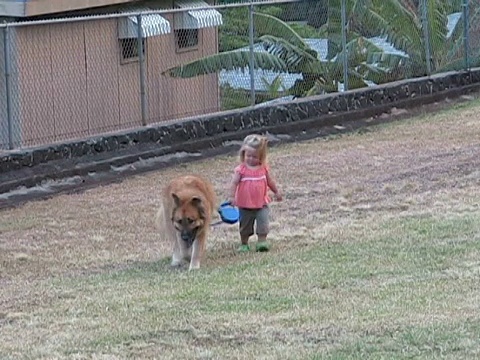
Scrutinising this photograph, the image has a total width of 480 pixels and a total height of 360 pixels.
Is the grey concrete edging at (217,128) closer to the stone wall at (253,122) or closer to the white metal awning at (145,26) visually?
the stone wall at (253,122)

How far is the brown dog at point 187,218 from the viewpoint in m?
10.2

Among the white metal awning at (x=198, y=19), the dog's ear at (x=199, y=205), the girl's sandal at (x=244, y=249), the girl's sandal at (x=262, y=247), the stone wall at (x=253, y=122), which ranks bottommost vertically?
the stone wall at (x=253, y=122)

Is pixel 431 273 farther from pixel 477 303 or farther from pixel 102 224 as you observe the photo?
pixel 102 224

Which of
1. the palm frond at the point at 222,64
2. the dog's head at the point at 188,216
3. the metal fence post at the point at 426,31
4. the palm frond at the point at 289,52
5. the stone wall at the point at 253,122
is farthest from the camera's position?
the metal fence post at the point at 426,31

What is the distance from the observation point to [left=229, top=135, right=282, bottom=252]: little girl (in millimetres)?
10656

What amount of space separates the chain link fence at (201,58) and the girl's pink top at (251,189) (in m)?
5.29

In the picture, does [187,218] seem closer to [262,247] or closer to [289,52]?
[262,247]

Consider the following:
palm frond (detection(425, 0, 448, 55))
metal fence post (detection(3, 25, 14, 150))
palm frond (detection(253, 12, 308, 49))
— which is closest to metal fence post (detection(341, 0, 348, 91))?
palm frond (detection(253, 12, 308, 49))

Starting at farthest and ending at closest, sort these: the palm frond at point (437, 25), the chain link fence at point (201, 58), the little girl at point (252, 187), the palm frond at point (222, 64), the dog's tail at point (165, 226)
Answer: the palm frond at point (437, 25) → the palm frond at point (222, 64) → the chain link fence at point (201, 58) → the little girl at point (252, 187) → the dog's tail at point (165, 226)

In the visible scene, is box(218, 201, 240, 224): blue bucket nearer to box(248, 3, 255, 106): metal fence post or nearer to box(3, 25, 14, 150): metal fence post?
box(3, 25, 14, 150): metal fence post

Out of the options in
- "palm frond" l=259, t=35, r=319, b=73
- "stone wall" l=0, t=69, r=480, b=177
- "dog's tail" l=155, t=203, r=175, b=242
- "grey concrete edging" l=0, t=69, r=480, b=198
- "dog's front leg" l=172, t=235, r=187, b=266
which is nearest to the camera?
"dog's front leg" l=172, t=235, r=187, b=266

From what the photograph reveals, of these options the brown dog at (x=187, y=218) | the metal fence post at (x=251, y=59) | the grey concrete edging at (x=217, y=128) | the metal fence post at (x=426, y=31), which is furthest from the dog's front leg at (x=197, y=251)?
the metal fence post at (x=426, y=31)

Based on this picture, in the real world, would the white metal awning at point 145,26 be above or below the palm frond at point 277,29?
above

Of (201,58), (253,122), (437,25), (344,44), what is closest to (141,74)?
(253,122)
